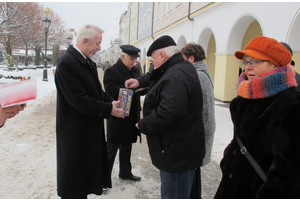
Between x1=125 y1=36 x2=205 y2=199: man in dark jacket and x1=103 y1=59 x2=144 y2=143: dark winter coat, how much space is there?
38.6 inches

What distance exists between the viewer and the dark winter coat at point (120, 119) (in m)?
2.93

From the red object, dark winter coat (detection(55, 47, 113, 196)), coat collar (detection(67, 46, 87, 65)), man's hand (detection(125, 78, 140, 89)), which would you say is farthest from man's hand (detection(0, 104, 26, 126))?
man's hand (detection(125, 78, 140, 89))

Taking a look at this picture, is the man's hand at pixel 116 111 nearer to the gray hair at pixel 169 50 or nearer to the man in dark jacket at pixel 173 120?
the man in dark jacket at pixel 173 120

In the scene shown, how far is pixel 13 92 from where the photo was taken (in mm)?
1191

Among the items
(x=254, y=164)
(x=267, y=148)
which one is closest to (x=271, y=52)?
(x=267, y=148)

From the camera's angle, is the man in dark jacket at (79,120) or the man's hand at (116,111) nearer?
the man in dark jacket at (79,120)

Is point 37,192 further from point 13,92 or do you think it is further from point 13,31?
point 13,31

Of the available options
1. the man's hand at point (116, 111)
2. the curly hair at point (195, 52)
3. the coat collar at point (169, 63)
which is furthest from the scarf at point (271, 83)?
the man's hand at point (116, 111)

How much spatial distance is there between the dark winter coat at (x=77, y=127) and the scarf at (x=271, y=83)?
1311 millimetres

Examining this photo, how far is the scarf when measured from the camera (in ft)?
4.22

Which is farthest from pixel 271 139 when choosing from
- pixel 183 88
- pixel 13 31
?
pixel 13 31

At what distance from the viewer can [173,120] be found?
1788 mm

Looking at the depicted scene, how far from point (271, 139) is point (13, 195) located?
291 cm

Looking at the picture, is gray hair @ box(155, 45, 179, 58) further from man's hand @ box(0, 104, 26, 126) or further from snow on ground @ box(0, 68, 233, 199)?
snow on ground @ box(0, 68, 233, 199)
